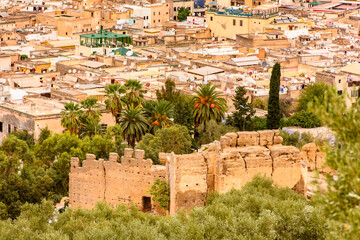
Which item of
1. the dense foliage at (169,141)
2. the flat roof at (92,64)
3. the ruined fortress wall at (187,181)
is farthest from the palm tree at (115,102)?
the flat roof at (92,64)

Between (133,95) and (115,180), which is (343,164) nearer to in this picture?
(115,180)

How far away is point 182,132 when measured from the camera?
43.5m

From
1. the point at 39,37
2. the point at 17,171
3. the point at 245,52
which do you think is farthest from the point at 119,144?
the point at 39,37

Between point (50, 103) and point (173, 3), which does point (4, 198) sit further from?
point (173, 3)

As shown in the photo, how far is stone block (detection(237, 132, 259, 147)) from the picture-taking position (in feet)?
100

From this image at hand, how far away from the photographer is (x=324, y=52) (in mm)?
79062

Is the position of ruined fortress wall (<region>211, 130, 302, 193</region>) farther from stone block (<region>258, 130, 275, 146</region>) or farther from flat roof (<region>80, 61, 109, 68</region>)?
flat roof (<region>80, 61, 109, 68</region>)

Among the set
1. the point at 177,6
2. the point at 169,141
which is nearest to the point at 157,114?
the point at 169,141

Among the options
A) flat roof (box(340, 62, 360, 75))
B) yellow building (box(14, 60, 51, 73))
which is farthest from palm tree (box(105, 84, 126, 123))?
yellow building (box(14, 60, 51, 73))

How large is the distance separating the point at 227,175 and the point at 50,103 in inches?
896

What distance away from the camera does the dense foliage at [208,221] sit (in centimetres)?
2597

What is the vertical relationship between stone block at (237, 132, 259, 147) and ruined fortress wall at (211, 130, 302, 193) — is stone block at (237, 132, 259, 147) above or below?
above

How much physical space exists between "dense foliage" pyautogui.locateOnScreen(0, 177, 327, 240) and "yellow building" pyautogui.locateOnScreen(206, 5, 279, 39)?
6885 centimetres

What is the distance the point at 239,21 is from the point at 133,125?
56283 mm
